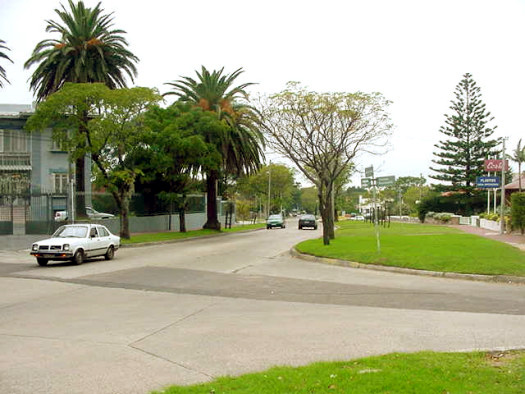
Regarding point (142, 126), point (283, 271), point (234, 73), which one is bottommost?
point (283, 271)

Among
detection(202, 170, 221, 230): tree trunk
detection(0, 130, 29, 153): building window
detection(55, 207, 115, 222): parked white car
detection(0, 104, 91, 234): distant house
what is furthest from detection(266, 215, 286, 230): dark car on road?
detection(0, 130, 29, 153): building window

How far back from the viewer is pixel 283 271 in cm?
1752

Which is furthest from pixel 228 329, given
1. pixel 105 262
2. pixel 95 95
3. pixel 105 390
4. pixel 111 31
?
pixel 111 31

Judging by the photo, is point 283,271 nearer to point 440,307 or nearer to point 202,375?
point 440,307

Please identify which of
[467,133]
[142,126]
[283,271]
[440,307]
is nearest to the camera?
[440,307]

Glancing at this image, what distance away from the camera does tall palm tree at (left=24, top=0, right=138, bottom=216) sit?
119 ft

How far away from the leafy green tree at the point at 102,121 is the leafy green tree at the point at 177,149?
140cm

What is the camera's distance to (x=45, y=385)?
19.3 feet

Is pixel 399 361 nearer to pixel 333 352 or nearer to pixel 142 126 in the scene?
pixel 333 352

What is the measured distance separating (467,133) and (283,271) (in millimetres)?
53491

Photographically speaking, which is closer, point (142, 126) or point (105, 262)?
point (105, 262)

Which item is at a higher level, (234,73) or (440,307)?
(234,73)

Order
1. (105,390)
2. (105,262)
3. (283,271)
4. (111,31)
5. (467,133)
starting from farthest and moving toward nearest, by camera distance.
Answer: (467,133) < (111,31) < (105,262) < (283,271) < (105,390)

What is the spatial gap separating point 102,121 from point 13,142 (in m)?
21.9
